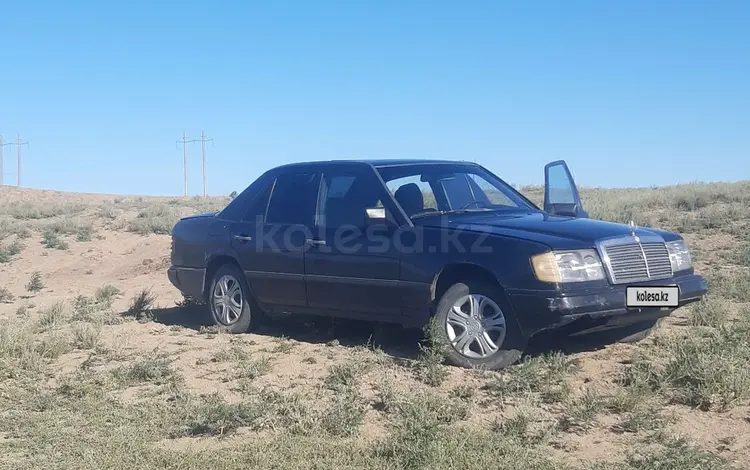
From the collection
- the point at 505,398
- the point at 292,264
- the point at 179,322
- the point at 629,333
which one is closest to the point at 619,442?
the point at 505,398

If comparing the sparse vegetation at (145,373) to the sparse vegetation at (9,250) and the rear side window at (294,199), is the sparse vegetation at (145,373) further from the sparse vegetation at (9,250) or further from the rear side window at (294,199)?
the sparse vegetation at (9,250)

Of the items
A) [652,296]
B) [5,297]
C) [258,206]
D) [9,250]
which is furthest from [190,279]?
[9,250]

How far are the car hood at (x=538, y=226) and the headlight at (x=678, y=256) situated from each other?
0.24ft

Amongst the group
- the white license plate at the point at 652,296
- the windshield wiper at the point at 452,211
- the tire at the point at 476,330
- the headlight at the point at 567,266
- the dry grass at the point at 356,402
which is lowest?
the dry grass at the point at 356,402

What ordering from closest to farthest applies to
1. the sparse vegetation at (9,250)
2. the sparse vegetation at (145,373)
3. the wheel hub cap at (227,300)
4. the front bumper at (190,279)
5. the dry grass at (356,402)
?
the dry grass at (356,402)
the sparse vegetation at (145,373)
the wheel hub cap at (227,300)
the front bumper at (190,279)
the sparse vegetation at (9,250)

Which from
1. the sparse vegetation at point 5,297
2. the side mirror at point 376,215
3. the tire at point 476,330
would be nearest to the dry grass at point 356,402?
the tire at point 476,330

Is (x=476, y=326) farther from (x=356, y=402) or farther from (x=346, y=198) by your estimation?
(x=346, y=198)

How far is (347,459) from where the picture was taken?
4773 mm

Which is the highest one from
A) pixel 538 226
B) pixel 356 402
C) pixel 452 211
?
pixel 452 211

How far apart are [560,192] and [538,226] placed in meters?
1.59

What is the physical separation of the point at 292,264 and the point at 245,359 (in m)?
1.22

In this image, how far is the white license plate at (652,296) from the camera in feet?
21.3

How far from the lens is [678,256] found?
712cm

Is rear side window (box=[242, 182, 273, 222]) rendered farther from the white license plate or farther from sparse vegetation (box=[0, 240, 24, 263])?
sparse vegetation (box=[0, 240, 24, 263])
